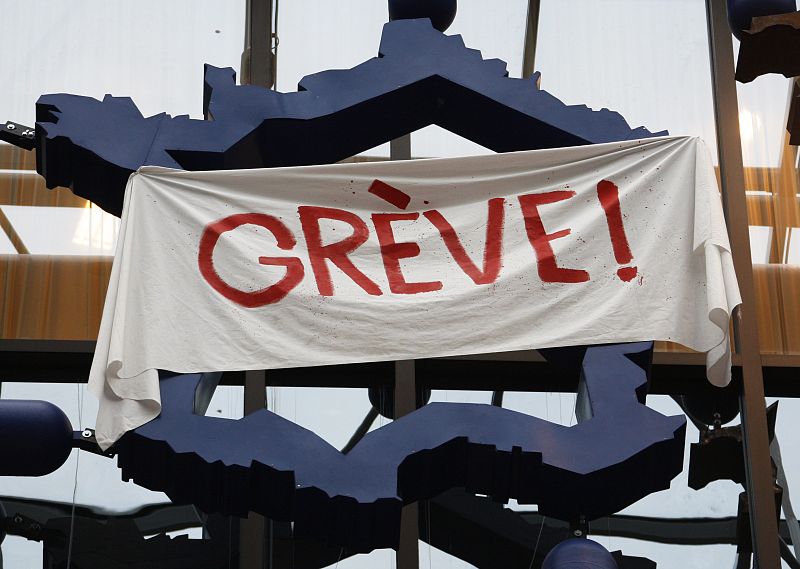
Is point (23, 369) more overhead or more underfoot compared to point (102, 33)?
more underfoot

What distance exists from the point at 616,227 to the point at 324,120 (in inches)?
49.5

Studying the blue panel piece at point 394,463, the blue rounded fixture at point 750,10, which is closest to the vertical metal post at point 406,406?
the blue panel piece at point 394,463

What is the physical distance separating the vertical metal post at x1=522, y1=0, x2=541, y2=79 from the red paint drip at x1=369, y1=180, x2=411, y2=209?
252cm

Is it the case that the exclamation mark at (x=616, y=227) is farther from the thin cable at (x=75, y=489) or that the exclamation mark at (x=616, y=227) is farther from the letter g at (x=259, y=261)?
the thin cable at (x=75, y=489)

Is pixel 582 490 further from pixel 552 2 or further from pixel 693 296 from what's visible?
pixel 552 2

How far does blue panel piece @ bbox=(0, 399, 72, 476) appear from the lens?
21.8 ft

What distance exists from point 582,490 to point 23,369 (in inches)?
123

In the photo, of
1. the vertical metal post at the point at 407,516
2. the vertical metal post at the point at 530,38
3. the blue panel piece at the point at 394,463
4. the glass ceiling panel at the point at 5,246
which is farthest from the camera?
the vertical metal post at the point at 530,38

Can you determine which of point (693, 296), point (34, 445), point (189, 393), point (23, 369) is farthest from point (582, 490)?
point (23, 369)

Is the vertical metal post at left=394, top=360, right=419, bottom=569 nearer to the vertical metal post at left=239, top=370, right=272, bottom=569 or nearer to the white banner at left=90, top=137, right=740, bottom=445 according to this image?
the vertical metal post at left=239, top=370, right=272, bottom=569

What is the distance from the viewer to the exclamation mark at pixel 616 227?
253 inches

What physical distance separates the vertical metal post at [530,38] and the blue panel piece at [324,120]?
6.02 ft

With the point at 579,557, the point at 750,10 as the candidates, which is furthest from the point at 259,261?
the point at 750,10

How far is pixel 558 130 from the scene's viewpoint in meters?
6.99
